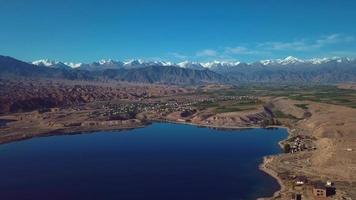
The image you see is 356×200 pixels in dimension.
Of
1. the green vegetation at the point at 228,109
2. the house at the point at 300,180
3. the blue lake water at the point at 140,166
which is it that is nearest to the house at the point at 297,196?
the blue lake water at the point at 140,166

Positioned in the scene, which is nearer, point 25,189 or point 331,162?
point 25,189


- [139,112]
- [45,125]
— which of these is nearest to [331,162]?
[45,125]

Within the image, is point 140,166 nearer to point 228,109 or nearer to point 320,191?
point 320,191

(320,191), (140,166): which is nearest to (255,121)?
(140,166)

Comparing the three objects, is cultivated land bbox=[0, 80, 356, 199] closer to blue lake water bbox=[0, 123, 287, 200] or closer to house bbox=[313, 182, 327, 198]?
→ house bbox=[313, 182, 327, 198]

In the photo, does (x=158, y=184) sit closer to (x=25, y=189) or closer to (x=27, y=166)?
(x=25, y=189)

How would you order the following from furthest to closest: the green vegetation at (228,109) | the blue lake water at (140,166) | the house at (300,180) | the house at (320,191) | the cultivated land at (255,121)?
1. the green vegetation at (228,109)
2. the cultivated land at (255,121)
3. the house at (300,180)
4. the blue lake water at (140,166)
5. the house at (320,191)

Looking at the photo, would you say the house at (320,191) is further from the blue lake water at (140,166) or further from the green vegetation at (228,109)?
the green vegetation at (228,109)

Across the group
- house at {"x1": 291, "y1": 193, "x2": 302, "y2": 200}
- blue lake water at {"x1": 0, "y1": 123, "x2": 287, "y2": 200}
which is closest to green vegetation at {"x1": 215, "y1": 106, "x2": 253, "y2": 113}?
blue lake water at {"x1": 0, "y1": 123, "x2": 287, "y2": 200}
